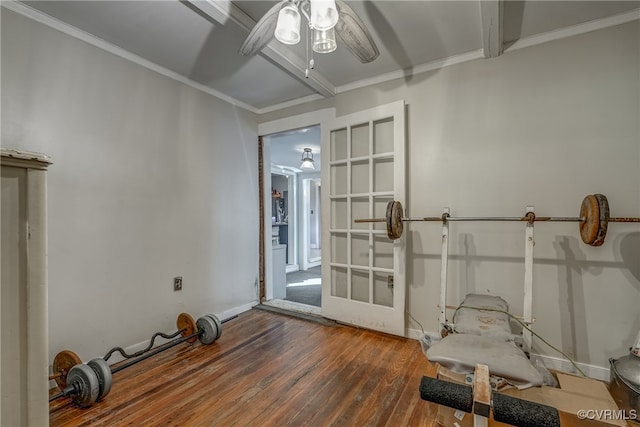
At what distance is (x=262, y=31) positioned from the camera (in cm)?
149

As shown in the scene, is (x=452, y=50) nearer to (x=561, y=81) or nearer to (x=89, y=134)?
(x=561, y=81)

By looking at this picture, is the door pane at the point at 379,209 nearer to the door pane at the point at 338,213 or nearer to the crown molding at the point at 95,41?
the door pane at the point at 338,213

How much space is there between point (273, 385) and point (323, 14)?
2.12 meters

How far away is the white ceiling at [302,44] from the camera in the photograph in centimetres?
179

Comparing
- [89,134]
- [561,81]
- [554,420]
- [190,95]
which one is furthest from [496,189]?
[89,134]

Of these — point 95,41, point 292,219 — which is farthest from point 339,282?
point 292,219

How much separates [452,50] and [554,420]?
7.95 feet

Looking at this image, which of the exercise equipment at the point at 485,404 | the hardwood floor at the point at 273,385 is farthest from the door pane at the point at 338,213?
the exercise equipment at the point at 485,404

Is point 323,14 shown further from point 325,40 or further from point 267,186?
point 267,186

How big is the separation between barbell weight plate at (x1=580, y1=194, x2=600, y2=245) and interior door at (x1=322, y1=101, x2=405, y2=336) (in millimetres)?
1176

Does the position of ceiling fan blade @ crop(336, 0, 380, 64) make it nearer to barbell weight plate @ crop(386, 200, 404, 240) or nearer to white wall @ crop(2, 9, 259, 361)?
barbell weight plate @ crop(386, 200, 404, 240)

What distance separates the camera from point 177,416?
1.60m

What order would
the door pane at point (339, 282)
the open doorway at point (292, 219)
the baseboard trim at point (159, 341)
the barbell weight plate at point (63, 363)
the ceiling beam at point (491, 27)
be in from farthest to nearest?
the open doorway at point (292, 219) → the door pane at point (339, 282) → the baseboard trim at point (159, 341) → the barbell weight plate at point (63, 363) → the ceiling beam at point (491, 27)

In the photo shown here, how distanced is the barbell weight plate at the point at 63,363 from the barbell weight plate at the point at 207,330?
83 centimetres
